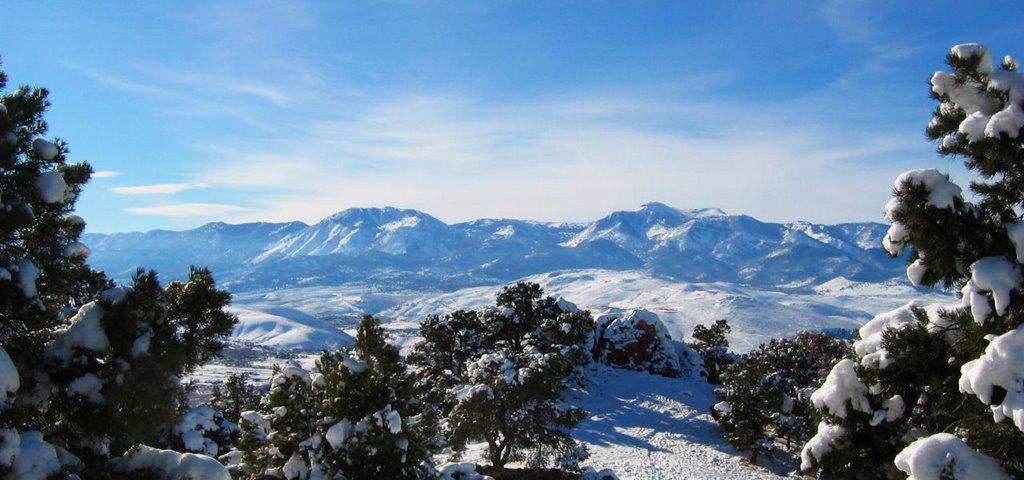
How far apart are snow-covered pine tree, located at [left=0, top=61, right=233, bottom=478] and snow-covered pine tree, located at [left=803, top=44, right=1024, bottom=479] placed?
994 centimetres

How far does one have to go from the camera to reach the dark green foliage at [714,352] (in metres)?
66.3

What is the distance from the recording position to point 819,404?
8.32 meters

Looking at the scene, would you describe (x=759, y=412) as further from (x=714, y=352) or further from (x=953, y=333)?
(x=953, y=333)

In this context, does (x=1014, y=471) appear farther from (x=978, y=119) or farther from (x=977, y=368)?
(x=978, y=119)

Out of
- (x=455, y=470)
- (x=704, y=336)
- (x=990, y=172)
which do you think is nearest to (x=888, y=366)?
(x=990, y=172)

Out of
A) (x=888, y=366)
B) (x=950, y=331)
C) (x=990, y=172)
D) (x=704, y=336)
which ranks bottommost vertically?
(x=704, y=336)

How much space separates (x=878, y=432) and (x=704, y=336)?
225ft

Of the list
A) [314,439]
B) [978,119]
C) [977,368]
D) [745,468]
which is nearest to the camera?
[977,368]

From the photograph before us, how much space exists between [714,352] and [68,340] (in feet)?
224

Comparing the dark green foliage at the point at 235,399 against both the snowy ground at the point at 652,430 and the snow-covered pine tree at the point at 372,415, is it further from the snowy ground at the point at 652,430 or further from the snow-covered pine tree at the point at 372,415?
the snow-covered pine tree at the point at 372,415

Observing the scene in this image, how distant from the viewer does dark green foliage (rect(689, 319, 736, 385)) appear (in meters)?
66.3

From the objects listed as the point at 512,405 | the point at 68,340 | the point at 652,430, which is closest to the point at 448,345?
the point at 652,430

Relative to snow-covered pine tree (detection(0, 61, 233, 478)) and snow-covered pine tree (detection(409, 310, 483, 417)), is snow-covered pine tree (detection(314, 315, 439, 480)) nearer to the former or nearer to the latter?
snow-covered pine tree (detection(0, 61, 233, 478))

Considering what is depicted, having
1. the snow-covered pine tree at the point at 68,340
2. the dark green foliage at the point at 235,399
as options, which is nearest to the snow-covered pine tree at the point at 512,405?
the dark green foliage at the point at 235,399
